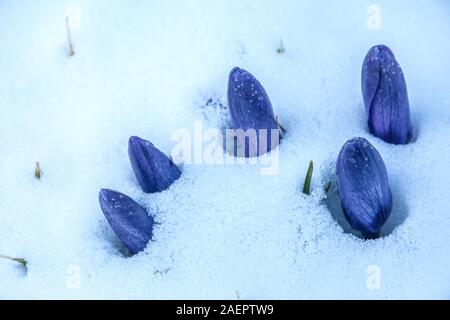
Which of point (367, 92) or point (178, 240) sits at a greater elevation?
point (367, 92)

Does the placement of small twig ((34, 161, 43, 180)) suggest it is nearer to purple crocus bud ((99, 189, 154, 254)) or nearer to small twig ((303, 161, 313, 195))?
purple crocus bud ((99, 189, 154, 254))

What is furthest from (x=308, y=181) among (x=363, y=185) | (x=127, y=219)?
(x=127, y=219)

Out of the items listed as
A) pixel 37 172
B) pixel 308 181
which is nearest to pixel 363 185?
pixel 308 181

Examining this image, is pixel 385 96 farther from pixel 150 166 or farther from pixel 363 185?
pixel 150 166

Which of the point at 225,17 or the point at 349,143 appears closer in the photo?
the point at 349,143
